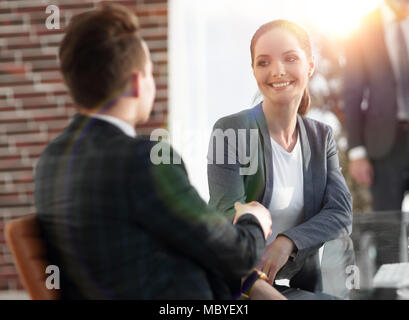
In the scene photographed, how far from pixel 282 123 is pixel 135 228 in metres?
0.59

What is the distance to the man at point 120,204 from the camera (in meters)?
1.14

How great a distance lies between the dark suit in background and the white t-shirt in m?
0.31

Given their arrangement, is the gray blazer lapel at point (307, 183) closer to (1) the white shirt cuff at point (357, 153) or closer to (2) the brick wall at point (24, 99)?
(1) the white shirt cuff at point (357, 153)

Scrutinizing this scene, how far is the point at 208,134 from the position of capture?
1.70 meters

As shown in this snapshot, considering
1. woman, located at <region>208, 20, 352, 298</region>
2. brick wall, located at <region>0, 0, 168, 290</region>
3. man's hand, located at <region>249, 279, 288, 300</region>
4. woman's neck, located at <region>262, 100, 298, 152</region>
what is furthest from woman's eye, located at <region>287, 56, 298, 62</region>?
brick wall, located at <region>0, 0, 168, 290</region>

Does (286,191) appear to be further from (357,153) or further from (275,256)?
(357,153)

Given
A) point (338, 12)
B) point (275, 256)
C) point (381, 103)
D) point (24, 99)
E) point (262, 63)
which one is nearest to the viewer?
point (275, 256)

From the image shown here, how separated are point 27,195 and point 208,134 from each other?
171cm

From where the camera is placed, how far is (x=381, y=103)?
7.11 feet

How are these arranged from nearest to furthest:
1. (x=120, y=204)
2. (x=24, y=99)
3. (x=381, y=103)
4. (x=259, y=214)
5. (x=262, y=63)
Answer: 1. (x=120, y=204)
2. (x=259, y=214)
3. (x=262, y=63)
4. (x=381, y=103)
5. (x=24, y=99)

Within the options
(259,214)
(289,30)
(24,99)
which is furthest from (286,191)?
(24,99)

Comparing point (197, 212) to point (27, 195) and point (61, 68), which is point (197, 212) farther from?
point (27, 195)

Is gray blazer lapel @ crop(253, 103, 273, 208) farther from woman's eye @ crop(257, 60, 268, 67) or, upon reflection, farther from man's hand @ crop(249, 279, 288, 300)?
man's hand @ crop(249, 279, 288, 300)

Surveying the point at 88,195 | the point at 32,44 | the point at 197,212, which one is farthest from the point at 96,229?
the point at 32,44
